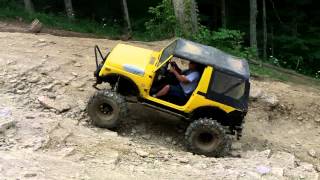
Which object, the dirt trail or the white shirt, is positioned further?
the white shirt

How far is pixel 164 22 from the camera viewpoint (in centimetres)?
1638

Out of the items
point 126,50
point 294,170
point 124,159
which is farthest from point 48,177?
point 294,170

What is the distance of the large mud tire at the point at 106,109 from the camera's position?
10.3m

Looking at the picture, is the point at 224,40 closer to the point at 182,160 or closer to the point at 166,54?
the point at 166,54

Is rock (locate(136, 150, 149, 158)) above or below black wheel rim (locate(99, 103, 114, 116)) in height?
below

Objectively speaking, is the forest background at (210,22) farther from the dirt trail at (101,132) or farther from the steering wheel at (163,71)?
the steering wheel at (163,71)

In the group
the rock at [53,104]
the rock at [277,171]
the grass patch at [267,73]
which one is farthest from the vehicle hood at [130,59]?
the grass patch at [267,73]

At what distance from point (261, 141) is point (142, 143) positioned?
8.23 ft

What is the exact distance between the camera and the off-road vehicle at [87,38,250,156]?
33.8ft

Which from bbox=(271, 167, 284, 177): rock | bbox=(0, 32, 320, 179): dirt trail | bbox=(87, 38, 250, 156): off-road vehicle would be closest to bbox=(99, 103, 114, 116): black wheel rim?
A: bbox=(87, 38, 250, 156): off-road vehicle

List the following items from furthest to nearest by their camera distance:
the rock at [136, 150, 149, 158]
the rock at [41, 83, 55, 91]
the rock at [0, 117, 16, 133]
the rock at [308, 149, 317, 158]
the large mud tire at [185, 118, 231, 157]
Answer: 1. the rock at [308, 149, 317, 158]
2. the rock at [41, 83, 55, 91]
3. the large mud tire at [185, 118, 231, 157]
4. the rock at [136, 150, 149, 158]
5. the rock at [0, 117, 16, 133]

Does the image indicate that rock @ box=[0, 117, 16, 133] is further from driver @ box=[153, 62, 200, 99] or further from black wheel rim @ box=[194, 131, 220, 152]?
black wheel rim @ box=[194, 131, 220, 152]

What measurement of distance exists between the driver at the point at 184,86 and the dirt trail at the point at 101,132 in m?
0.92

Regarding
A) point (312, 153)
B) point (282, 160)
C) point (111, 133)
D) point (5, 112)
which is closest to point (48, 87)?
point (5, 112)
